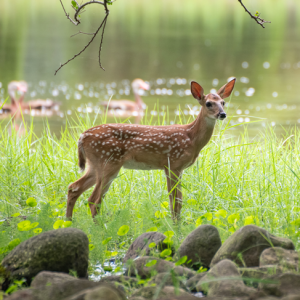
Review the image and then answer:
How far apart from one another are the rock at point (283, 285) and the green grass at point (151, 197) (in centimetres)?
93

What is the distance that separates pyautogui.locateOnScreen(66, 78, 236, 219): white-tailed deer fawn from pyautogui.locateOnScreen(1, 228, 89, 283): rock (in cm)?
113

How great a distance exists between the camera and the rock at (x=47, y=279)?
298 cm

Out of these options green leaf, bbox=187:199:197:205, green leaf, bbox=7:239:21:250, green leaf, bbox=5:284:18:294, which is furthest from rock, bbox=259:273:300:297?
green leaf, bbox=187:199:197:205

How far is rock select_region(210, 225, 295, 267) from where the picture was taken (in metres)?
3.37

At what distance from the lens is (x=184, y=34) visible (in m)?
31.8

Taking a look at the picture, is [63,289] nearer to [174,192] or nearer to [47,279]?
[47,279]

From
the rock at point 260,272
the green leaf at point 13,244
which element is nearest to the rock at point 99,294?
the rock at point 260,272

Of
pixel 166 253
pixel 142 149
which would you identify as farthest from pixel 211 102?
pixel 166 253

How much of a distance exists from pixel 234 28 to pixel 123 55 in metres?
18.5

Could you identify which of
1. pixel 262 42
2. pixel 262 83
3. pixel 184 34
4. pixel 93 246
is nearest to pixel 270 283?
pixel 93 246

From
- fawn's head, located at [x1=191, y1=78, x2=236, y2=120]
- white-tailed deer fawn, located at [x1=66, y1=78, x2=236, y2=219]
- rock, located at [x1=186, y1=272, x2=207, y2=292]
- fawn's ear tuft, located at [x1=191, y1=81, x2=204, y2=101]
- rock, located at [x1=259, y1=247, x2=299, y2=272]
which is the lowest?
rock, located at [x1=186, y1=272, x2=207, y2=292]

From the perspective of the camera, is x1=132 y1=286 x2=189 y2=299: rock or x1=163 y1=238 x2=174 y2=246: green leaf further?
x1=163 y1=238 x2=174 y2=246: green leaf

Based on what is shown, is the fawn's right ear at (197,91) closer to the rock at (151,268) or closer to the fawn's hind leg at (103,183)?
the fawn's hind leg at (103,183)

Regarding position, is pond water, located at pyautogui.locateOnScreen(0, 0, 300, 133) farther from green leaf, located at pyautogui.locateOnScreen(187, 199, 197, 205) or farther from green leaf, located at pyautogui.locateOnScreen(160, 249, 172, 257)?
green leaf, located at pyautogui.locateOnScreen(160, 249, 172, 257)
